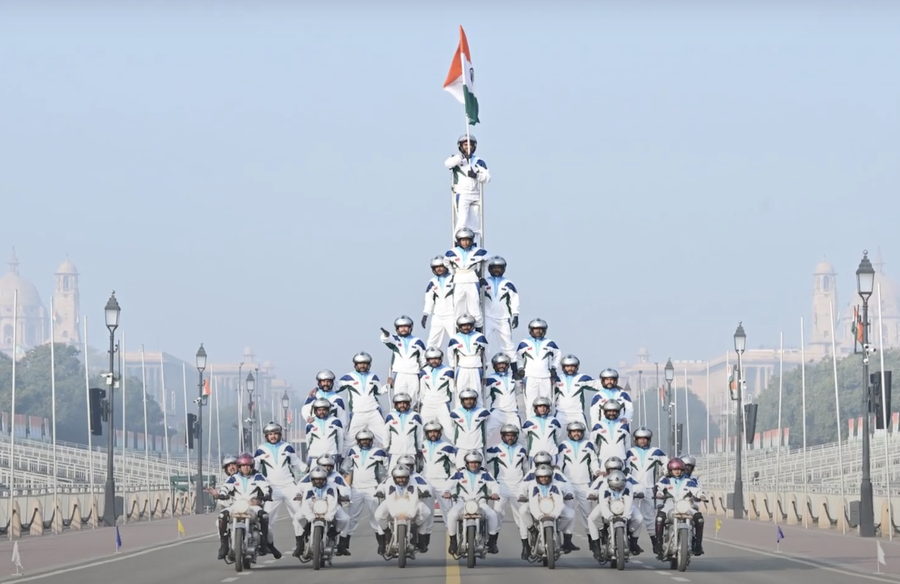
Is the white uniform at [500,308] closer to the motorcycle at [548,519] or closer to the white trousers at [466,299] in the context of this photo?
the white trousers at [466,299]

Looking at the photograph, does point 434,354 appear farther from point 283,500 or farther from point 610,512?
point 610,512

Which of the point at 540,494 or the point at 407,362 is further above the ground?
the point at 407,362

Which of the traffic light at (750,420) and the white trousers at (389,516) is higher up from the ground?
the traffic light at (750,420)

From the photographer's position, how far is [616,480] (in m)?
26.9

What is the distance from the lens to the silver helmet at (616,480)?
88.2ft

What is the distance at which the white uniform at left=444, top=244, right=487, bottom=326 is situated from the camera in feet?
114

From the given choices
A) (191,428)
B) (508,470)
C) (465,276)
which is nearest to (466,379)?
(465,276)

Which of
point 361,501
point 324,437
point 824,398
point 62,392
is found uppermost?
point 62,392

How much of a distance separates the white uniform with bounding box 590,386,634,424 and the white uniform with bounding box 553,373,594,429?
0.70m

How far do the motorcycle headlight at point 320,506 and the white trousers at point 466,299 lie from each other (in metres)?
8.48

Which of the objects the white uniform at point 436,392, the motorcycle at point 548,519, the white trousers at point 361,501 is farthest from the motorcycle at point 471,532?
the white uniform at point 436,392

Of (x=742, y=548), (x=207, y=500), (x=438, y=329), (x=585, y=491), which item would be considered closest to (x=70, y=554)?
(x=438, y=329)

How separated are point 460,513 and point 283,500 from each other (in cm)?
308

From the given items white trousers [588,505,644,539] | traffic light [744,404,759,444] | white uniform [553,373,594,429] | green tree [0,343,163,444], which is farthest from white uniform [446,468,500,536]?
green tree [0,343,163,444]
